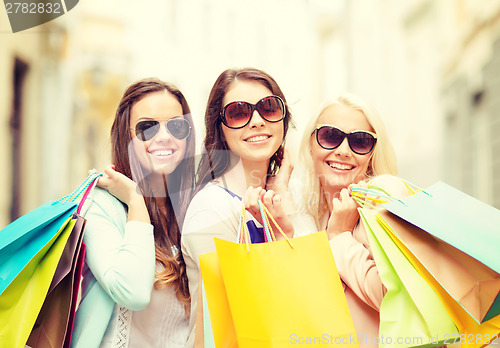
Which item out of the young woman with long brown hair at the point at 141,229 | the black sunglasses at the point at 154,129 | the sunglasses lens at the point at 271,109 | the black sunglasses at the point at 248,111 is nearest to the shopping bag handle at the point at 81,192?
the young woman with long brown hair at the point at 141,229

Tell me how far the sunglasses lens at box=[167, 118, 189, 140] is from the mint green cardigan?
298mm

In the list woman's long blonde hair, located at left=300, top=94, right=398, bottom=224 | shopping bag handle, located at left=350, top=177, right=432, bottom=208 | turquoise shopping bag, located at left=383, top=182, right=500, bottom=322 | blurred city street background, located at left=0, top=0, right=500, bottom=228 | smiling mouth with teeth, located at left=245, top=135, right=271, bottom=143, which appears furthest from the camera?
blurred city street background, located at left=0, top=0, right=500, bottom=228

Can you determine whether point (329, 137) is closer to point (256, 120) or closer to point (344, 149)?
point (344, 149)

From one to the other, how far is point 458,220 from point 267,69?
2.62 feet

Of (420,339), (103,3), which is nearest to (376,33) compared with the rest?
(103,3)

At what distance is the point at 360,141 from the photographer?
60.7 inches

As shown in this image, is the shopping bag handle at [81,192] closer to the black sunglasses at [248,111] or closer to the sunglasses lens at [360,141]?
the black sunglasses at [248,111]

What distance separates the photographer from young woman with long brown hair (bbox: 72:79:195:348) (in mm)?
1314

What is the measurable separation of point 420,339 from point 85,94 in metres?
3.04

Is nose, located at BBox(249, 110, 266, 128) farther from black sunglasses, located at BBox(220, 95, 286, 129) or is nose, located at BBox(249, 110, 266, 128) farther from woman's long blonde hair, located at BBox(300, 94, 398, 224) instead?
woman's long blonde hair, located at BBox(300, 94, 398, 224)

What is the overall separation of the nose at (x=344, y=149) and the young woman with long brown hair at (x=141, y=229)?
1.54 feet

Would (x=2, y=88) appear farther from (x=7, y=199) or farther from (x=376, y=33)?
(x=376, y=33)

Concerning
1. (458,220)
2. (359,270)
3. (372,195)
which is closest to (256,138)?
(372,195)

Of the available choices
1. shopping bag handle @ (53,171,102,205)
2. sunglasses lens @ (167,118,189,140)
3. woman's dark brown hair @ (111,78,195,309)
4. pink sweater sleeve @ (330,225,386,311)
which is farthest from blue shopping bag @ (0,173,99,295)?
pink sweater sleeve @ (330,225,386,311)
